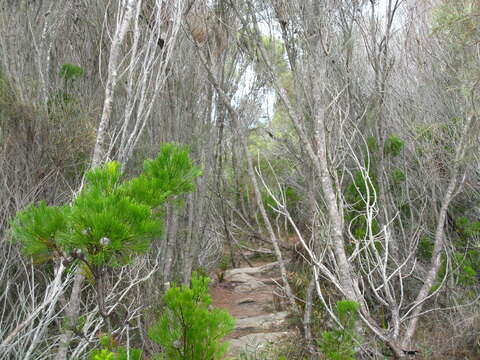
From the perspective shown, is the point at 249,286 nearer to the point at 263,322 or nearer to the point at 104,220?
the point at 263,322

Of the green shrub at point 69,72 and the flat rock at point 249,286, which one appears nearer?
the green shrub at point 69,72

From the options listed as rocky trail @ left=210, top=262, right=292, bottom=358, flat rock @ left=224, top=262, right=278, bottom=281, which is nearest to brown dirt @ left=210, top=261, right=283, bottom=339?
rocky trail @ left=210, top=262, right=292, bottom=358

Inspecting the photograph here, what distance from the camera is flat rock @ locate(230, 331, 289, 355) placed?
4.06 meters

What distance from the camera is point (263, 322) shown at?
4.88 metres

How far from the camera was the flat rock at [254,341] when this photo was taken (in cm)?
406

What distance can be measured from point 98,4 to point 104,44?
1.31ft

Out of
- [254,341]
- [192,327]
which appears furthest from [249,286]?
[192,327]

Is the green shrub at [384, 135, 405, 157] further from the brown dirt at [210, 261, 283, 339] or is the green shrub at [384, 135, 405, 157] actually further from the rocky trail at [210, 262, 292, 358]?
the brown dirt at [210, 261, 283, 339]

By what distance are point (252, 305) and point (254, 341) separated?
1494mm

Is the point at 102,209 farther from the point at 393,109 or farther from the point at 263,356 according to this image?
the point at 393,109

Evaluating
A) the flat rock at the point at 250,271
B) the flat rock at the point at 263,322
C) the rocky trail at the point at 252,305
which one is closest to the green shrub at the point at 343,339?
the rocky trail at the point at 252,305

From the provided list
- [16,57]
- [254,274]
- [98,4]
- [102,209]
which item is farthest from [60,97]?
[254,274]

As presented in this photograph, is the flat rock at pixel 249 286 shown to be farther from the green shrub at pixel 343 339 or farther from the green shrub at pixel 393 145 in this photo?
the green shrub at pixel 343 339

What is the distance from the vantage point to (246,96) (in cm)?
579
